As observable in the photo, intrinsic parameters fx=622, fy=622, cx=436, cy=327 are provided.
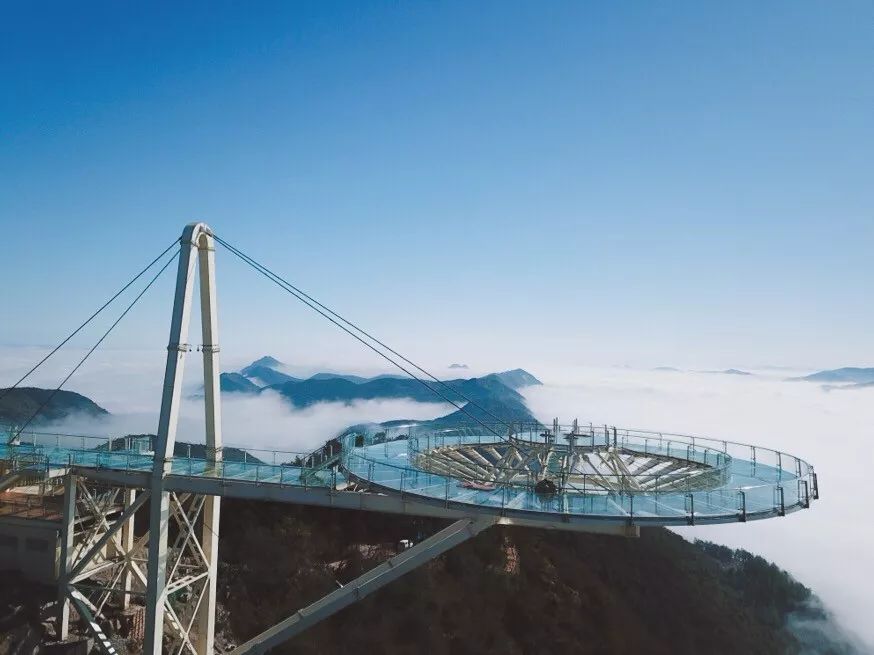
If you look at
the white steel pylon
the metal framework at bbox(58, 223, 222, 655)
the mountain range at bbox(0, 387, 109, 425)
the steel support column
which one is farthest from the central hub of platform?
the mountain range at bbox(0, 387, 109, 425)

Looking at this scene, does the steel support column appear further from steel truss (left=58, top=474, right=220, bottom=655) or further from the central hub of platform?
the central hub of platform

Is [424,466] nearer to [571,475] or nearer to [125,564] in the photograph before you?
[571,475]

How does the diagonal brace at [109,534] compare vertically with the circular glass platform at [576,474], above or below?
below

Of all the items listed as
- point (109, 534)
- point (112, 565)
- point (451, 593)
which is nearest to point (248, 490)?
point (109, 534)

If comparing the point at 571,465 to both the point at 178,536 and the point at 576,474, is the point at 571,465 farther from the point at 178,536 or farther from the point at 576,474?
the point at 178,536

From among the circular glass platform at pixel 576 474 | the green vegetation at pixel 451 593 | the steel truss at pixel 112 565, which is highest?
the circular glass platform at pixel 576 474

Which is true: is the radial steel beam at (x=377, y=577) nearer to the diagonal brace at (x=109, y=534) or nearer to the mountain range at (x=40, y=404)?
the diagonal brace at (x=109, y=534)

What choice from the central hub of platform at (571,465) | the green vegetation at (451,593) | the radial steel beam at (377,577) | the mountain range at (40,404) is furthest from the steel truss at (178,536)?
the mountain range at (40,404)
